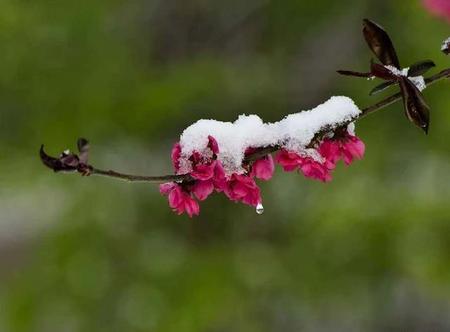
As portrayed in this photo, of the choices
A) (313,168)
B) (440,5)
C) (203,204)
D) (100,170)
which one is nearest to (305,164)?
(313,168)

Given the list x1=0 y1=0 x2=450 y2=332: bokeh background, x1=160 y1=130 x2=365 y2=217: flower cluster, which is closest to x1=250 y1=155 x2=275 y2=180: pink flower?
x1=160 y1=130 x2=365 y2=217: flower cluster

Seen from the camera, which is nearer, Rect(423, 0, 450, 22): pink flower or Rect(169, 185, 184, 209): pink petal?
Rect(169, 185, 184, 209): pink petal

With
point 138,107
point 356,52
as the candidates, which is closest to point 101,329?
point 138,107

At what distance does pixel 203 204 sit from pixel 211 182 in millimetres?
1054

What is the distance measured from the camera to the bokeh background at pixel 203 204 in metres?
1.33

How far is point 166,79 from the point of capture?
1.41 m

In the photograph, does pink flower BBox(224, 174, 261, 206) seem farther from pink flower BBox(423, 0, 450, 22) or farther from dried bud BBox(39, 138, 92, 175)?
pink flower BBox(423, 0, 450, 22)

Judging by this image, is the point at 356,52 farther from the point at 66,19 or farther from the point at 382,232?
the point at 66,19

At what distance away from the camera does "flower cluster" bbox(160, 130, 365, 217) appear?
36 cm

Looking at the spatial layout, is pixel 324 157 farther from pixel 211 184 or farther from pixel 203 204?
pixel 203 204

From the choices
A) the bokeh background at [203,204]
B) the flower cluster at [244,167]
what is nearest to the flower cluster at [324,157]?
the flower cluster at [244,167]

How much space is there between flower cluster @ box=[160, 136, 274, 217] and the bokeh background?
0.91m

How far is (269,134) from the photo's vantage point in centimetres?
37

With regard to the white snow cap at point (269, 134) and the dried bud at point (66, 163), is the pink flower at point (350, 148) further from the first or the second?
the dried bud at point (66, 163)
